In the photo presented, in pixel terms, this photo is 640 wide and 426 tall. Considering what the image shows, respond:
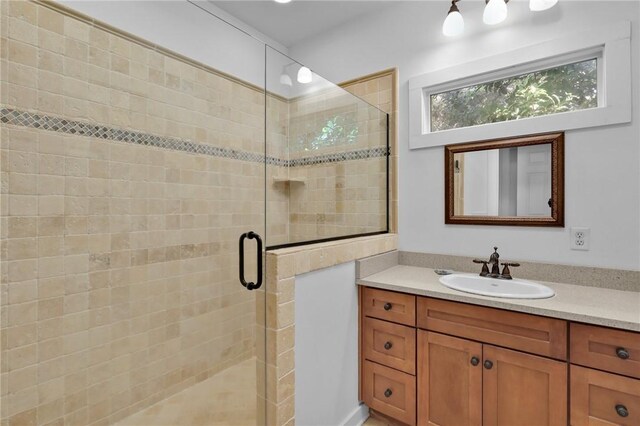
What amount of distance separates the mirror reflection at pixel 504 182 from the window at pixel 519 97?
218 millimetres

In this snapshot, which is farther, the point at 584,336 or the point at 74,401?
the point at 74,401

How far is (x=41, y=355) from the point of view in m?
1.53

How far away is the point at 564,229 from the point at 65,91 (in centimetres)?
275

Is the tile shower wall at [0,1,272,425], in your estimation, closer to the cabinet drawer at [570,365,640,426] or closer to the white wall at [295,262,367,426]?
the white wall at [295,262,367,426]

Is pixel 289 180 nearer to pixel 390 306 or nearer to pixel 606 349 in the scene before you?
pixel 390 306

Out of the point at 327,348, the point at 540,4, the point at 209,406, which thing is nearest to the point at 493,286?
the point at 327,348

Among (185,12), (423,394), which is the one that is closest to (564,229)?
(423,394)

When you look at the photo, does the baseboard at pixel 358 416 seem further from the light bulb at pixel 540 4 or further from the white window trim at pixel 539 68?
the light bulb at pixel 540 4

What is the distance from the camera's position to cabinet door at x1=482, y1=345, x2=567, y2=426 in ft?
4.27

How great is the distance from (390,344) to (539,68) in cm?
181

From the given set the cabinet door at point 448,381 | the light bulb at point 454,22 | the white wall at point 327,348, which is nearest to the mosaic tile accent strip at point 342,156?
the white wall at point 327,348

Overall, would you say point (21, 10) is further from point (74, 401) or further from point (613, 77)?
point (613, 77)

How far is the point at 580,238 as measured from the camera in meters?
1.69

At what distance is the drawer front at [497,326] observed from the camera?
131cm
